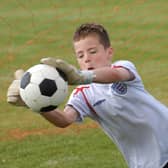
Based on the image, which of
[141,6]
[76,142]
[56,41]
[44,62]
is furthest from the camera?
[141,6]

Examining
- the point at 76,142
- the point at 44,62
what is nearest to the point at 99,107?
the point at 44,62

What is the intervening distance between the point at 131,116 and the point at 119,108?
15 cm

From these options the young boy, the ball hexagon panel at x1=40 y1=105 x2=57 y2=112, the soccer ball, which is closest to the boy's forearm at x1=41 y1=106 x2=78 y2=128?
the young boy

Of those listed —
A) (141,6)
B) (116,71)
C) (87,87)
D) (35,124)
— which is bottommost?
(141,6)

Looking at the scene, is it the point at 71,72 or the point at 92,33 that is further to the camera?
the point at 92,33

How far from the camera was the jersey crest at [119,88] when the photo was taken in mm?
6117

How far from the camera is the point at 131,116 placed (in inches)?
251

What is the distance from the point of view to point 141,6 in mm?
25594

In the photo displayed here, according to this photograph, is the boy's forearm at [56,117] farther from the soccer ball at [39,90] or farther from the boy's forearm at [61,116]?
the soccer ball at [39,90]

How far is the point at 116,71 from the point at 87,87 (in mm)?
787

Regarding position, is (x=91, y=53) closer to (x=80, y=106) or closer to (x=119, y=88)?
(x=119, y=88)

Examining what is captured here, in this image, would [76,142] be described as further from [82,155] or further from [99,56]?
[99,56]

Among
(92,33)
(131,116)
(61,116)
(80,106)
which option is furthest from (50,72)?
(131,116)

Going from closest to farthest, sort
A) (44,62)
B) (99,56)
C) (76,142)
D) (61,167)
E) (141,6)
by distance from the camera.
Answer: (44,62) → (99,56) → (61,167) → (76,142) → (141,6)
